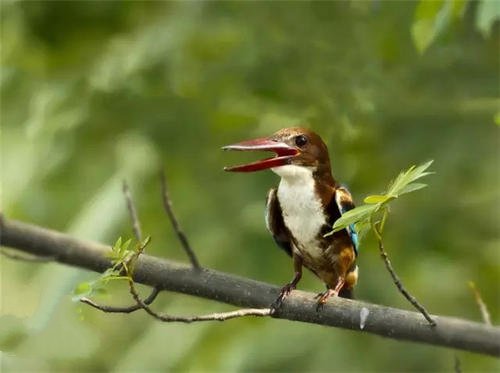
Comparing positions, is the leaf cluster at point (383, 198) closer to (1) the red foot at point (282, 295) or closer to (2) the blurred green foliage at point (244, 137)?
(1) the red foot at point (282, 295)

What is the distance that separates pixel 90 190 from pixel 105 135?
225mm

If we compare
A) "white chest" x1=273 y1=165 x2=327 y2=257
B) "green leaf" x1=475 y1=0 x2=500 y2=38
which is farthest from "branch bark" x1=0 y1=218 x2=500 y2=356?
"green leaf" x1=475 y1=0 x2=500 y2=38

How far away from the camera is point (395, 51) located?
437 cm

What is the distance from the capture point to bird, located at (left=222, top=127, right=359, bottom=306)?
2.86 m

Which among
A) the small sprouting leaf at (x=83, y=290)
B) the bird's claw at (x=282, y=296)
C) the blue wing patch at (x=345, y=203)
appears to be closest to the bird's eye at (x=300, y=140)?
the blue wing patch at (x=345, y=203)

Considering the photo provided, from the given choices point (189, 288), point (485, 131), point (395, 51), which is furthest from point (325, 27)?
point (189, 288)

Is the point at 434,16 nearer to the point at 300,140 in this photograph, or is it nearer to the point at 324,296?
the point at 300,140

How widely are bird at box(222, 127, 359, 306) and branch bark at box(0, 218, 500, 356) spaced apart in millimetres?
230

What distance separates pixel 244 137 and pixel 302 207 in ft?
4.75

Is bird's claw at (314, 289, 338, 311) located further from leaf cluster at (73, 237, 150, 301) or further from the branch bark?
leaf cluster at (73, 237, 150, 301)

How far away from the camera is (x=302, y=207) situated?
114 inches

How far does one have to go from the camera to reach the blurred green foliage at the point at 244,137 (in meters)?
4.16

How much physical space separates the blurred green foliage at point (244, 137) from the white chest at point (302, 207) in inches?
45.7

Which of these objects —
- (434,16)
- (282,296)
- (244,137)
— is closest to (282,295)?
(282,296)
